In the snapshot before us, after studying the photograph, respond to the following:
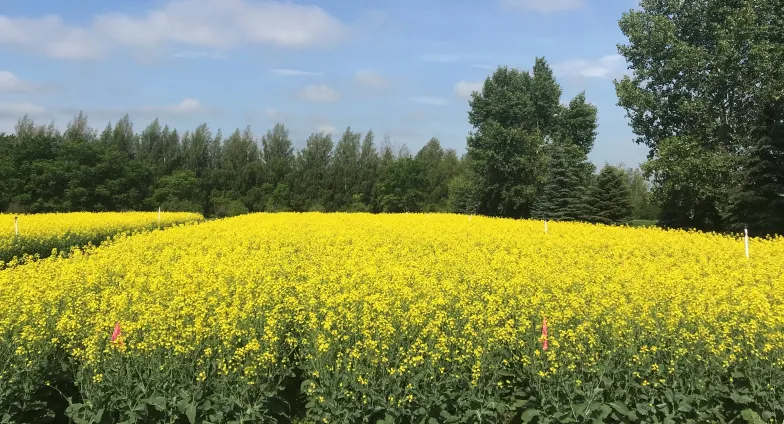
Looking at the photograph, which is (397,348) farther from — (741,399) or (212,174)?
(212,174)

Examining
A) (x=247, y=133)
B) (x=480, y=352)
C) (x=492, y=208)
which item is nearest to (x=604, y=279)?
(x=480, y=352)

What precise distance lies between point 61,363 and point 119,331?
2.25 feet

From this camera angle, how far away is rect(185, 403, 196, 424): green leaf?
437 cm

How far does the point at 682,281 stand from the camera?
7617 mm

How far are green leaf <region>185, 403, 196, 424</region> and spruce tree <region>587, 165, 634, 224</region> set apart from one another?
32015 millimetres

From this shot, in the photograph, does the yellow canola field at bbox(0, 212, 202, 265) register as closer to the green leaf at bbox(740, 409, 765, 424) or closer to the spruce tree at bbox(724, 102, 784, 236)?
the green leaf at bbox(740, 409, 765, 424)

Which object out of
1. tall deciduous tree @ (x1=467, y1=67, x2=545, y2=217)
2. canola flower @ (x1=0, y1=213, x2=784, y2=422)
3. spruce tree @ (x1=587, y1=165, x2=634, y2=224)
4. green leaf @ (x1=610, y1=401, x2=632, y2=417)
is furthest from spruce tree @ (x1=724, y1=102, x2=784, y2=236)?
Answer: green leaf @ (x1=610, y1=401, x2=632, y2=417)

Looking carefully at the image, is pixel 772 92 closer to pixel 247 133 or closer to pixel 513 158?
pixel 513 158

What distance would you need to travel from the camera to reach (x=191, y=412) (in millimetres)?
4406

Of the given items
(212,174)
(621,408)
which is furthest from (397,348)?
(212,174)

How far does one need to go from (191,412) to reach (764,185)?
26.6m

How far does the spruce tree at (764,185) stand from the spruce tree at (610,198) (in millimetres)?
9035

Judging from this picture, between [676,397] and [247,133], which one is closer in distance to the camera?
[676,397]

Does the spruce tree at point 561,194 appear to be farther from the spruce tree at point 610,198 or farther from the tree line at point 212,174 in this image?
the tree line at point 212,174
